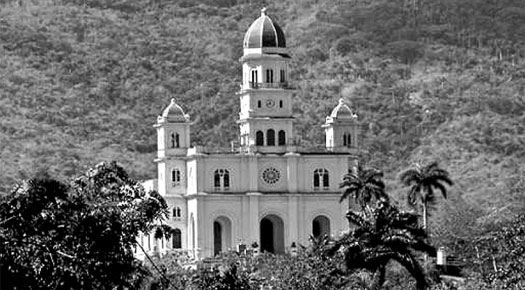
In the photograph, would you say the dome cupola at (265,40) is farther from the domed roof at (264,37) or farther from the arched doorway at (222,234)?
the arched doorway at (222,234)

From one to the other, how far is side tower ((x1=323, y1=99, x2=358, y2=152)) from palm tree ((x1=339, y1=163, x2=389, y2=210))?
25.2 feet

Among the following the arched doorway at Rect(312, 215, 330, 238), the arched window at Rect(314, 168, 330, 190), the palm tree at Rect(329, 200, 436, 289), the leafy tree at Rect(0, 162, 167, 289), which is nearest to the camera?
the leafy tree at Rect(0, 162, 167, 289)

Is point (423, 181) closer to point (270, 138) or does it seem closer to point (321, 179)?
point (321, 179)

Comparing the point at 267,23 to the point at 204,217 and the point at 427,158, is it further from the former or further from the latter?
the point at 427,158

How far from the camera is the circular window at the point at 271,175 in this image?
118625 millimetres

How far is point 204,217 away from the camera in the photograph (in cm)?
11588

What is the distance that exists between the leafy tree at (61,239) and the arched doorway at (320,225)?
253 ft

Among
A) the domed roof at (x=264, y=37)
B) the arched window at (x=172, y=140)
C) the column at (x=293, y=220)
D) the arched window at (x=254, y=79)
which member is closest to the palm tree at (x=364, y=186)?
the column at (x=293, y=220)

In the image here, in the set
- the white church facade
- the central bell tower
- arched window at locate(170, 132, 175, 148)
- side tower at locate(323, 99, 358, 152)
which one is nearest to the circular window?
the white church facade

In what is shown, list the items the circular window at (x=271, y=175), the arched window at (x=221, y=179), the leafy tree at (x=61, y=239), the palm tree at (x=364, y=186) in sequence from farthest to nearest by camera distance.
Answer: the circular window at (x=271, y=175)
the arched window at (x=221, y=179)
the palm tree at (x=364, y=186)
the leafy tree at (x=61, y=239)

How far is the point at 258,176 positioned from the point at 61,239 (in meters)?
82.4

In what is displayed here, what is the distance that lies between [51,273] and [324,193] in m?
84.4

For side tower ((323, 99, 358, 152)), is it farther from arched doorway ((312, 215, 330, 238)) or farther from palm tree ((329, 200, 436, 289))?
palm tree ((329, 200, 436, 289))

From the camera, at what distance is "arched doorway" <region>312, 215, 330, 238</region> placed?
118 meters
